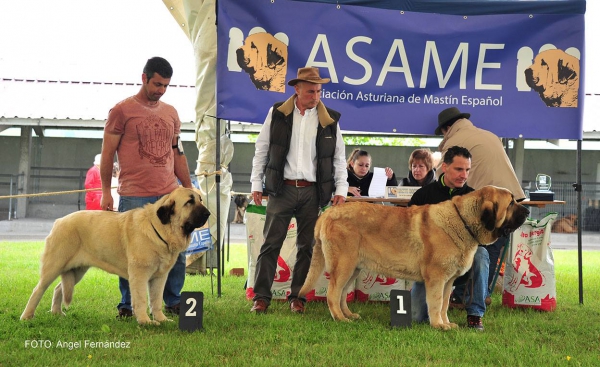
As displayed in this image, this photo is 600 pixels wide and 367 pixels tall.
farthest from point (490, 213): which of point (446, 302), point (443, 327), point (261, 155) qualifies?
point (261, 155)

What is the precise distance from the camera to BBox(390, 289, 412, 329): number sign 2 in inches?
206

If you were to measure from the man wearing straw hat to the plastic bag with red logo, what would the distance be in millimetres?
2057

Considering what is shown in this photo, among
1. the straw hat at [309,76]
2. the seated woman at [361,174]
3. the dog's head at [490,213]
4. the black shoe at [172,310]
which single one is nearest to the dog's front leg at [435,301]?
the dog's head at [490,213]

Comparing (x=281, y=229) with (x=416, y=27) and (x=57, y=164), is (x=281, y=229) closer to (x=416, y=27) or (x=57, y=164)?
(x=416, y=27)

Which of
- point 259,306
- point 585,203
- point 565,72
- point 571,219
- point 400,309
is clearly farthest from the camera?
point 585,203

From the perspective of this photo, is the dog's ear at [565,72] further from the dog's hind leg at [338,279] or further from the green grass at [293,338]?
the dog's hind leg at [338,279]

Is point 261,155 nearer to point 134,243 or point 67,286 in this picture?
point 134,243

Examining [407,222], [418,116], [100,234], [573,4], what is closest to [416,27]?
[418,116]

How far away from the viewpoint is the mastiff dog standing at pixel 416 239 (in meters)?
5.14

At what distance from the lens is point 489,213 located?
5.05 metres

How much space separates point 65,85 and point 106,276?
17.4 m

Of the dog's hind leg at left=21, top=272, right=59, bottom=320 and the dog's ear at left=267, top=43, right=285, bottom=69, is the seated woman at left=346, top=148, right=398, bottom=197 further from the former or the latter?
the dog's hind leg at left=21, top=272, right=59, bottom=320

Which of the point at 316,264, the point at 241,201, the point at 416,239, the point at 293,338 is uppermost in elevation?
the point at 241,201

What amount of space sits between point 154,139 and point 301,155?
1.38m
